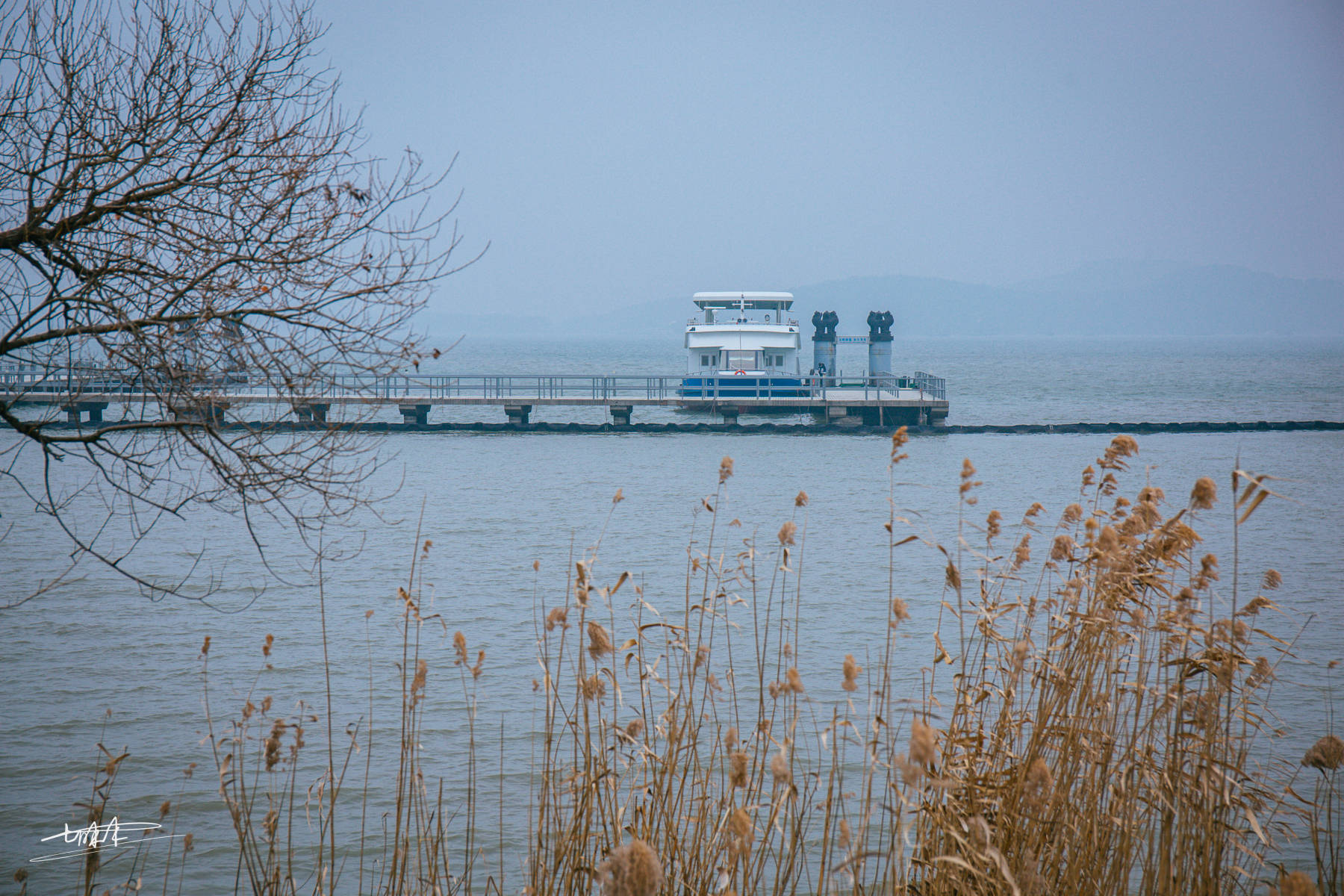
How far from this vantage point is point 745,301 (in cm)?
4200

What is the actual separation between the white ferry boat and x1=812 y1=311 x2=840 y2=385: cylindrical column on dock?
1.84 metres

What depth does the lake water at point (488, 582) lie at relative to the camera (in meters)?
8.57

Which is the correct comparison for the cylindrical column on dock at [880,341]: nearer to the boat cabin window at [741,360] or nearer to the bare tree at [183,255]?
the boat cabin window at [741,360]

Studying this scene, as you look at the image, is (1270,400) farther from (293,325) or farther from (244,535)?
(293,325)

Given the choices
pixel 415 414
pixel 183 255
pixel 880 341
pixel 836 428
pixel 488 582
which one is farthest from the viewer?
pixel 880 341

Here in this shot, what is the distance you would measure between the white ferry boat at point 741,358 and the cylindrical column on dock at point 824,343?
72.6 inches

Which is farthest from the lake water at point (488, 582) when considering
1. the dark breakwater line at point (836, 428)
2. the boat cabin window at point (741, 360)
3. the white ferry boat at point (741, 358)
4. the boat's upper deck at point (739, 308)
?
the boat's upper deck at point (739, 308)

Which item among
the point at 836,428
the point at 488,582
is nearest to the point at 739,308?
the point at 836,428

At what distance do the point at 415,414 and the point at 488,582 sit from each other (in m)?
23.4

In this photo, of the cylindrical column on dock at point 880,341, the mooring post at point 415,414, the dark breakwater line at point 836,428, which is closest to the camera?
the dark breakwater line at point 836,428

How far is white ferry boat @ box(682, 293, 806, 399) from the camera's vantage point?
→ 37938 mm

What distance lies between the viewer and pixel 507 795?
8.12 metres

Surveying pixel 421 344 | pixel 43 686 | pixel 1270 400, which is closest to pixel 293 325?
pixel 421 344
